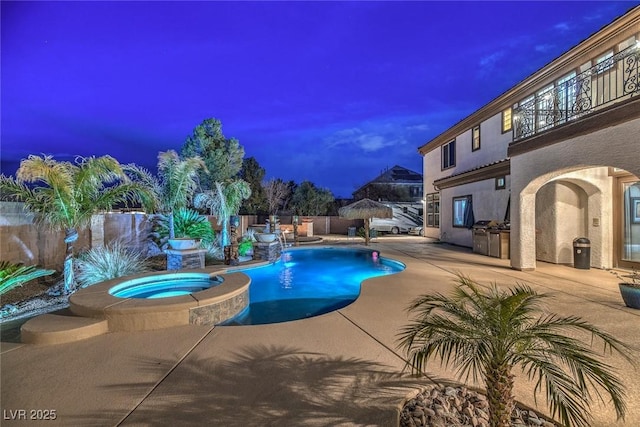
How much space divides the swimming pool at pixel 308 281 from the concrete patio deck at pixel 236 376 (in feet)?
5.53

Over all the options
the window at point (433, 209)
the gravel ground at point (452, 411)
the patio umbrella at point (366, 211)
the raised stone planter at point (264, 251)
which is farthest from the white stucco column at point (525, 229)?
the window at point (433, 209)

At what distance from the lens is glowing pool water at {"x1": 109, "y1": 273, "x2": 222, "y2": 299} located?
6.13m

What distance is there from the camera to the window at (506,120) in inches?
510

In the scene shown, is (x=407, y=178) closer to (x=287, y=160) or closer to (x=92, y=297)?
(x=92, y=297)

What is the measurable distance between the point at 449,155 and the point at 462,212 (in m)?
4.17

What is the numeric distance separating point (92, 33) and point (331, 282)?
51.9ft

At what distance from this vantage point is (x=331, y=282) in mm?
9836

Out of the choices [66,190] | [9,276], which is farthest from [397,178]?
[9,276]

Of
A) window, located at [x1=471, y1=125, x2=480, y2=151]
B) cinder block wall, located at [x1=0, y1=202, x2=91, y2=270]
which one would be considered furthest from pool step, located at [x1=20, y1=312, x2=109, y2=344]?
window, located at [x1=471, y1=125, x2=480, y2=151]

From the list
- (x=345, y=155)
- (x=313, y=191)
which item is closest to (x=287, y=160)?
(x=345, y=155)

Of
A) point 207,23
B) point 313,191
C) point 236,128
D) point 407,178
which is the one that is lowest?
point 313,191

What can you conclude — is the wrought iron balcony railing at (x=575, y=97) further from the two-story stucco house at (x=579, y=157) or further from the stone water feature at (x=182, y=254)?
the stone water feature at (x=182, y=254)

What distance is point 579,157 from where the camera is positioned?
22.4ft

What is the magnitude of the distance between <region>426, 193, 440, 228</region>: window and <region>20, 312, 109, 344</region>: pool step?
1840 centimetres
